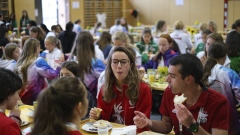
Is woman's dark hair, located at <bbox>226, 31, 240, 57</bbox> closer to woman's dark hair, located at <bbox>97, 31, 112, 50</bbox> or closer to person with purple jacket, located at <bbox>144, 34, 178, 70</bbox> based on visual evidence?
person with purple jacket, located at <bbox>144, 34, 178, 70</bbox>

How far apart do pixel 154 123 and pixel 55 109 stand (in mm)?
1315

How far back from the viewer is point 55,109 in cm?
185

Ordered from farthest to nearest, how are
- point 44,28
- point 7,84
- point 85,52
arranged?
point 44,28, point 85,52, point 7,84

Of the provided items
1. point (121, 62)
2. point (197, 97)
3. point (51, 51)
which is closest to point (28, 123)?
point (121, 62)

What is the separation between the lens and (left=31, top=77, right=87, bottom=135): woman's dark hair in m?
1.84

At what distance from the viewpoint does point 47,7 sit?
326 inches

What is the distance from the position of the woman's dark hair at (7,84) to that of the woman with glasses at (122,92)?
0.93 metres

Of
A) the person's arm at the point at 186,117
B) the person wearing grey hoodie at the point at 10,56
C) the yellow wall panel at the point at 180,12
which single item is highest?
the yellow wall panel at the point at 180,12

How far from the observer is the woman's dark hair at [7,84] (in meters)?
2.38

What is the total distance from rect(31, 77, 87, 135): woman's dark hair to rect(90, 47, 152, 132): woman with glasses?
49.4 inches

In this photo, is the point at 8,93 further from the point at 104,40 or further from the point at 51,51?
the point at 104,40

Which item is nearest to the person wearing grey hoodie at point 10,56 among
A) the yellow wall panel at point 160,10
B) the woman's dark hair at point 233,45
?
the woman's dark hair at point 233,45

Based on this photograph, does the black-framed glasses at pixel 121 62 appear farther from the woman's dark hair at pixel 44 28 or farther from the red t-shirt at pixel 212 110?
the woman's dark hair at pixel 44 28

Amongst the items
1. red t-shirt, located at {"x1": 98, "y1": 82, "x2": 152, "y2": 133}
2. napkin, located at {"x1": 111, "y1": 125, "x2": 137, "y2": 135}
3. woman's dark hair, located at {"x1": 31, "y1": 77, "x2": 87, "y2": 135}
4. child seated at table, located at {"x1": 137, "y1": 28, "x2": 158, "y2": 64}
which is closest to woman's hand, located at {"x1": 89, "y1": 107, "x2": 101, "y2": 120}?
red t-shirt, located at {"x1": 98, "y1": 82, "x2": 152, "y2": 133}
